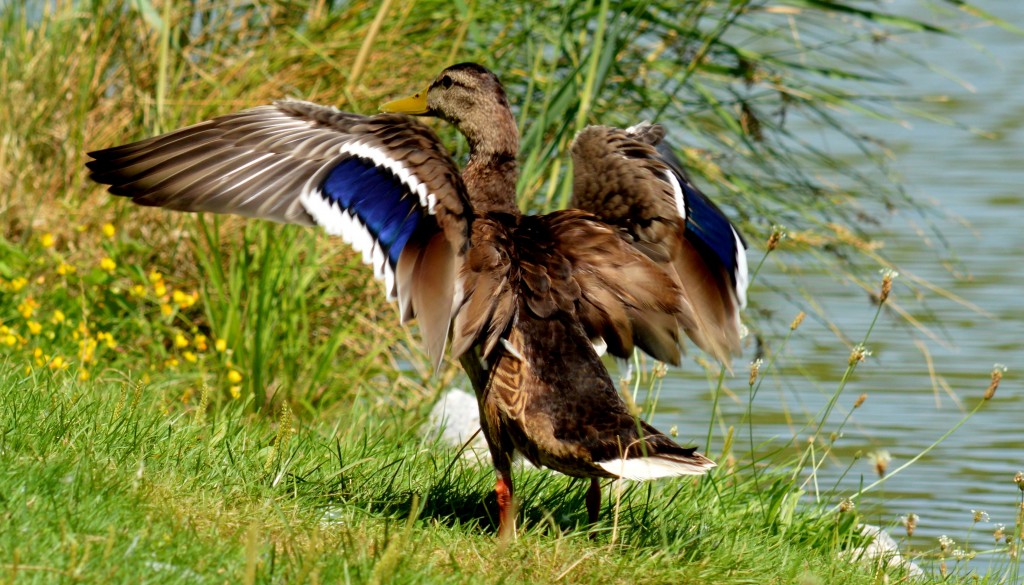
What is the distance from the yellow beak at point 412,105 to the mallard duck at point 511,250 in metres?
0.76

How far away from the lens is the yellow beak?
5484 mm

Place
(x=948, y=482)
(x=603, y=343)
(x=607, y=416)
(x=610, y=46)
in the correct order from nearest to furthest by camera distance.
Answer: (x=607, y=416), (x=603, y=343), (x=610, y=46), (x=948, y=482)

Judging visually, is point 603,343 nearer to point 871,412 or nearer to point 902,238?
point 871,412

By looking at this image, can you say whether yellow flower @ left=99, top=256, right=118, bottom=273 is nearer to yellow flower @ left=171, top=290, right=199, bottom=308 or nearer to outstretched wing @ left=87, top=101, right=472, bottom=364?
yellow flower @ left=171, top=290, right=199, bottom=308

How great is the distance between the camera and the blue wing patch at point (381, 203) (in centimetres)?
423

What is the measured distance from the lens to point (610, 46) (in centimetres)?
656

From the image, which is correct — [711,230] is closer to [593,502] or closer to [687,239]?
[687,239]

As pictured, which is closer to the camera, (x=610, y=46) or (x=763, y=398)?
(x=610, y=46)

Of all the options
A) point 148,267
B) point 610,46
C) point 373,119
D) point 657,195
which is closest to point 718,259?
point 657,195

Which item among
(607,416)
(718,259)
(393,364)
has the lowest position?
(393,364)

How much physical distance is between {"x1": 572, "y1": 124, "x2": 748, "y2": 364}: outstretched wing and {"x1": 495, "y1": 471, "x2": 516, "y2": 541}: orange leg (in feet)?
2.46

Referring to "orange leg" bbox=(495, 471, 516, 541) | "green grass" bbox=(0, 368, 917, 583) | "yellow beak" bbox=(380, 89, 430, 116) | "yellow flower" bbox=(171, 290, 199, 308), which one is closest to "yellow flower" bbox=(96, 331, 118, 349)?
"yellow flower" bbox=(171, 290, 199, 308)

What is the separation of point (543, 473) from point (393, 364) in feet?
7.45

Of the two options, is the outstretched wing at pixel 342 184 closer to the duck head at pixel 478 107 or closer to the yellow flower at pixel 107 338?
the duck head at pixel 478 107
